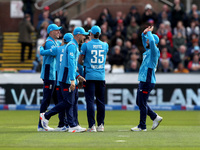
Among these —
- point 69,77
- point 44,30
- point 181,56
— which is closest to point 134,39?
point 181,56

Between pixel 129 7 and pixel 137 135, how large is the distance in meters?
19.2

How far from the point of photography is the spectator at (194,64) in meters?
24.9

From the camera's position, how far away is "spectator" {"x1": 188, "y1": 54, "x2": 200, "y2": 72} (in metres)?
24.9

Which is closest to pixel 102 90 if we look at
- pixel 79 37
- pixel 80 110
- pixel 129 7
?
pixel 79 37

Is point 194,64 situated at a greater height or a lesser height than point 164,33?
lesser

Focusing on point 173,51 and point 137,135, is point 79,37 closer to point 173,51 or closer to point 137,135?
point 137,135

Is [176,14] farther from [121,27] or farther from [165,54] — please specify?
[165,54]

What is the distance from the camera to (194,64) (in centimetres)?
2520

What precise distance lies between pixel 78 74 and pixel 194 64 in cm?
1244

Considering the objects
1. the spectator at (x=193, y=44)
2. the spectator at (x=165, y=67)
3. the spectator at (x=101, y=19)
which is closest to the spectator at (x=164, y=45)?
the spectator at (x=193, y=44)

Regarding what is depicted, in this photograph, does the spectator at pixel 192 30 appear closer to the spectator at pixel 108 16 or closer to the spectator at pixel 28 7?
the spectator at pixel 108 16

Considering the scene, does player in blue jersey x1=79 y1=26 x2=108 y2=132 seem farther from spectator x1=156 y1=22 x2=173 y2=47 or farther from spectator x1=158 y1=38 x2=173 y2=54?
spectator x1=156 y1=22 x2=173 y2=47

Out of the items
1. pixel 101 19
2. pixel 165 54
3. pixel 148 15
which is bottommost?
pixel 165 54

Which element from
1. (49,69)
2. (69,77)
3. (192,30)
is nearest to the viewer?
(69,77)
